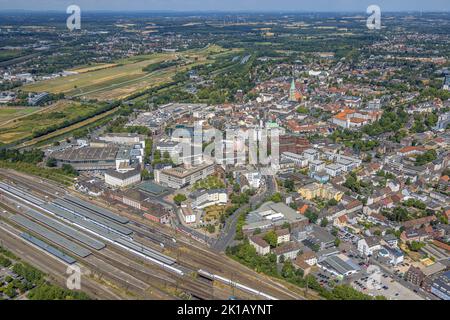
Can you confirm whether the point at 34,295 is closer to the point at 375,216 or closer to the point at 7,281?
the point at 7,281

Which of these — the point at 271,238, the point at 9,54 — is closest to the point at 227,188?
the point at 271,238

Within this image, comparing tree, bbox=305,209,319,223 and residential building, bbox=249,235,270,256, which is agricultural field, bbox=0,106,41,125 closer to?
residential building, bbox=249,235,270,256

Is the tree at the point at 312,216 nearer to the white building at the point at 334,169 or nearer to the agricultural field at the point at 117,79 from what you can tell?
the white building at the point at 334,169

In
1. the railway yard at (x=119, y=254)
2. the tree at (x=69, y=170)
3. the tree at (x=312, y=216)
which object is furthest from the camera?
the tree at (x=69, y=170)

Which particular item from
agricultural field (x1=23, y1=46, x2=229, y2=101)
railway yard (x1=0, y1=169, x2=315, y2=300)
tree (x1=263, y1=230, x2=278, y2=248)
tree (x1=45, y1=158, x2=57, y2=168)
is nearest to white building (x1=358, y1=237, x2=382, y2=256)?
tree (x1=263, y1=230, x2=278, y2=248)

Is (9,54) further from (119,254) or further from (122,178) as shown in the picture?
(119,254)

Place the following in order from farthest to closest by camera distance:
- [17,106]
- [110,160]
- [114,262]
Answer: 1. [17,106]
2. [110,160]
3. [114,262]

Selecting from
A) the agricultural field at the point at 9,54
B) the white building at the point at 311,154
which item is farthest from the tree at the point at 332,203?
the agricultural field at the point at 9,54

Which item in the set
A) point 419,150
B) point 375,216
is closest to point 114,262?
point 375,216
